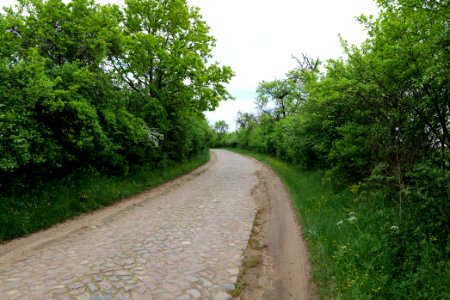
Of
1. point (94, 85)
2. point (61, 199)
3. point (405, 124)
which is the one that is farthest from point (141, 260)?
point (94, 85)

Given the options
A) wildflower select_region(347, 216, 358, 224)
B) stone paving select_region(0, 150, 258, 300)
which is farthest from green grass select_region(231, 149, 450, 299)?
stone paving select_region(0, 150, 258, 300)

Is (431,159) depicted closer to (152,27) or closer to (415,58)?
(415,58)

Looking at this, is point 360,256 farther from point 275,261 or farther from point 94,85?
point 94,85

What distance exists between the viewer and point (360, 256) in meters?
5.60

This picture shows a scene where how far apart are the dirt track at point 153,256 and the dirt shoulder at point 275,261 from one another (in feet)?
0.07

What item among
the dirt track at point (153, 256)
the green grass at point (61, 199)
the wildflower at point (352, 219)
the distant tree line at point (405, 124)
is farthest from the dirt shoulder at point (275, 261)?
the green grass at point (61, 199)

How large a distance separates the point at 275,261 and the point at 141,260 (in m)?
2.84

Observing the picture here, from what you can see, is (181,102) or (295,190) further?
(181,102)

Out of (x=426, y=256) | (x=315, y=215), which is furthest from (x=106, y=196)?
(x=426, y=256)

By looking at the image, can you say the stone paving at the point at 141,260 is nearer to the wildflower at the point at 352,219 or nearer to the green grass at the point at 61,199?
the green grass at the point at 61,199

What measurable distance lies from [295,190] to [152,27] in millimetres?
13218

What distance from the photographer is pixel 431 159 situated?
623 cm

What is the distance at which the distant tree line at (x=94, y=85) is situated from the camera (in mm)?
8172

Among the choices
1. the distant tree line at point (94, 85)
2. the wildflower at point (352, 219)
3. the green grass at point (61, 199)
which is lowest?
the wildflower at point (352, 219)
